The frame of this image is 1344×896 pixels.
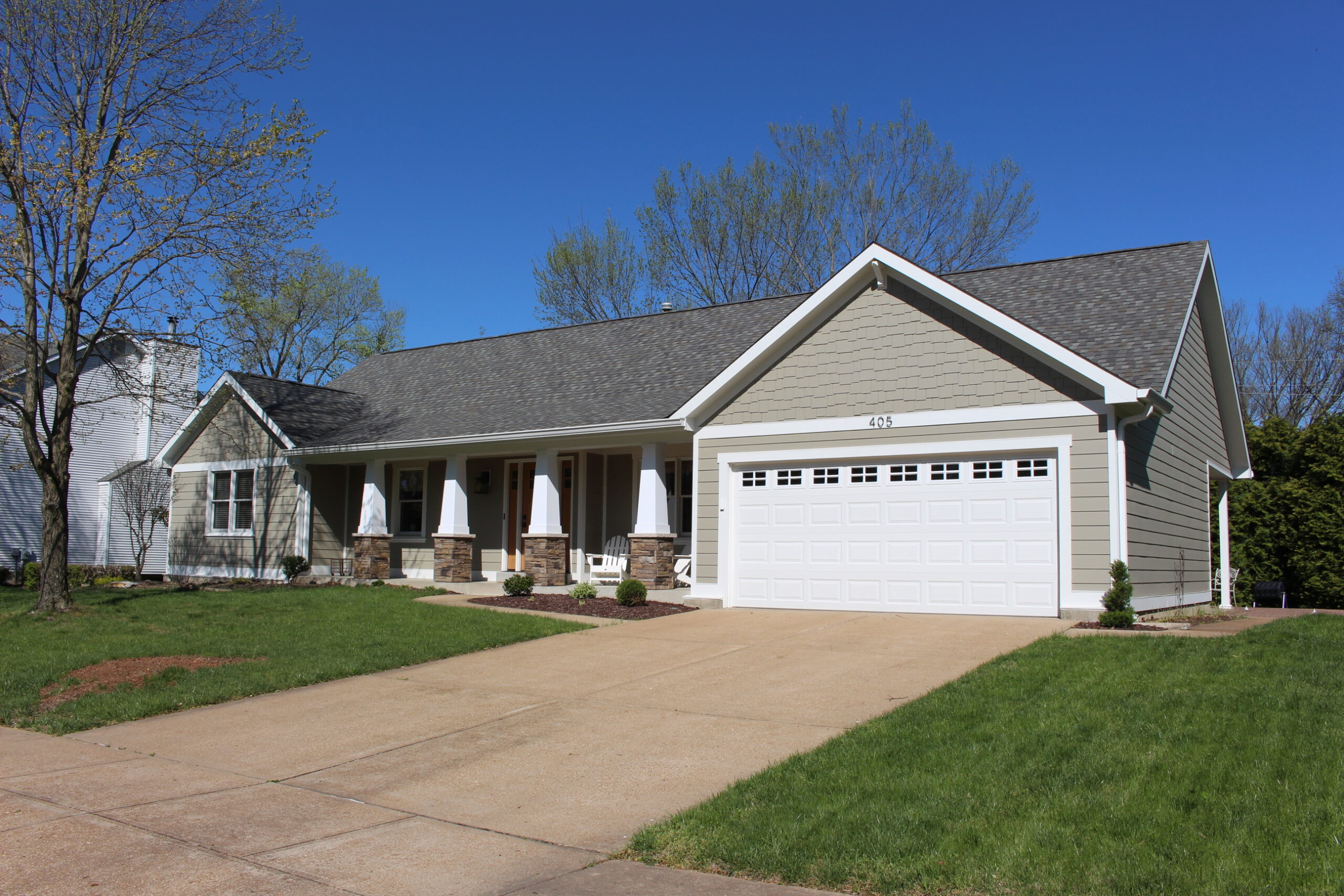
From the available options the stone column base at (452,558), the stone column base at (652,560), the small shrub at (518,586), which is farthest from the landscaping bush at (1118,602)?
the stone column base at (452,558)

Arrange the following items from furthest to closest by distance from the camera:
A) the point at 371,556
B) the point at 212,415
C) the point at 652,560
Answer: the point at 212,415
the point at 371,556
the point at 652,560

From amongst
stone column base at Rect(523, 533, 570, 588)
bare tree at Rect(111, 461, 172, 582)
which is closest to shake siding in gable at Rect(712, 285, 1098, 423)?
stone column base at Rect(523, 533, 570, 588)

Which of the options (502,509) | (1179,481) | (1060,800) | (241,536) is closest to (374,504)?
(502,509)

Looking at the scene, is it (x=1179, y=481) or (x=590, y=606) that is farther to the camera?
(x=1179, y=481)

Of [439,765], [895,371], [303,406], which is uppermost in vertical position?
[303,406]

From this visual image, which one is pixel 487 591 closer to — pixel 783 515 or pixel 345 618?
pixel 345 618

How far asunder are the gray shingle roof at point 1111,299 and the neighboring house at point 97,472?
23097mm

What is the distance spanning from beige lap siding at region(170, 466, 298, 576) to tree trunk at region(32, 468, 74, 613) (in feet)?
22.0

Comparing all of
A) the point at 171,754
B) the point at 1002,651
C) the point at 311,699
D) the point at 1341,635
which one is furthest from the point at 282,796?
the point at 1341,635

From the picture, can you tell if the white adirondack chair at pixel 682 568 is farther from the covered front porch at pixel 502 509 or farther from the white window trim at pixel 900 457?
the white window trim at pixel 900 457

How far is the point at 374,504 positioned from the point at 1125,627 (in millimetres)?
15106

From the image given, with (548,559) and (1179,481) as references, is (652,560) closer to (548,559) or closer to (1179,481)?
(548,559)

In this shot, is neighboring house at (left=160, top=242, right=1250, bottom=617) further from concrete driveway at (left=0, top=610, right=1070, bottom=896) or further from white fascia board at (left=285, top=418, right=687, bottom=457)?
concrete driveway at (left=0, top=610, right=1070, bottom=896)

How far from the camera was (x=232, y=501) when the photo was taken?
78.2 ft
